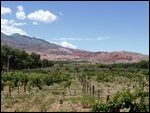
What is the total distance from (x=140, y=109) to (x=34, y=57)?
2570 inches

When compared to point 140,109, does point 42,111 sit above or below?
below

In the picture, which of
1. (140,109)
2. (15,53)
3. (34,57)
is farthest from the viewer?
(34,57)

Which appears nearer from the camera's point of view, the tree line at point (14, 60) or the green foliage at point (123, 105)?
the green foliage at point (123, 105)

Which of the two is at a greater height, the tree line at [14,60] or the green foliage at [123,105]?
the tree line at [14,60]

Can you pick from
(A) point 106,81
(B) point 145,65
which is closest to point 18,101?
(A) point 106,81

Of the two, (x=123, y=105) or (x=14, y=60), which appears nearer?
(x=123, y=105)

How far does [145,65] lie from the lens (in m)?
80.9

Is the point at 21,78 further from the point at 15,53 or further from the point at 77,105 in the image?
the point at 15,53

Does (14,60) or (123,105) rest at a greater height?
(14,60)

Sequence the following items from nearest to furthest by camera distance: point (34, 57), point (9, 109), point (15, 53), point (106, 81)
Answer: point (9, 109) → point (106, 81) → point (15, 53) → point (34, 57)

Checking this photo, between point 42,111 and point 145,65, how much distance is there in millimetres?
67174

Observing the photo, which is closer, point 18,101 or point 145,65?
point 18,101

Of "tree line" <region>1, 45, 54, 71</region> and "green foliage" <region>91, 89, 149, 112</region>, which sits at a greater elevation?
"tree line" <region>1, 45, 54, 71</region>

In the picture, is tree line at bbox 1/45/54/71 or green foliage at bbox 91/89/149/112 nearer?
green foliage at bbox 91/89/149/112
